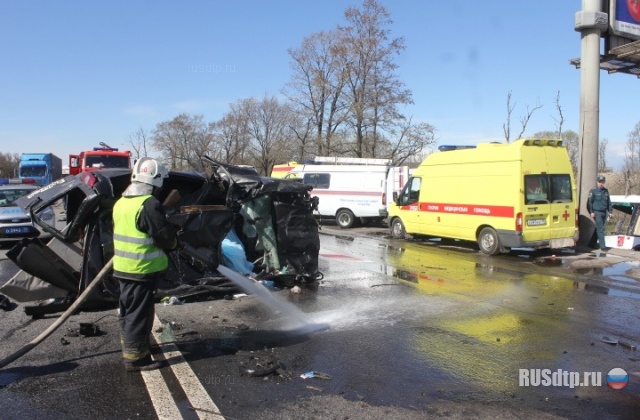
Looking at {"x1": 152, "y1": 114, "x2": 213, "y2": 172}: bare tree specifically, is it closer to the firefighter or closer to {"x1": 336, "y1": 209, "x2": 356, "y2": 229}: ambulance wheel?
{"x1": 336, "y1": 209, "x2": 356, "y2": 229}: ambulance wheel

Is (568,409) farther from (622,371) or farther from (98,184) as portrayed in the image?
(98,184)

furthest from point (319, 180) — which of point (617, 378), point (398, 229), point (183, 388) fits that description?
point (183, 388)

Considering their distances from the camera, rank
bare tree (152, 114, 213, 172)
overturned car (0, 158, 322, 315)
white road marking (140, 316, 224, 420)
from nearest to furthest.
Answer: white road marking (140, 316, 224, 420) < overturned car (0, 158, 322, 315) < bare tree (152, 114, 213, 172)

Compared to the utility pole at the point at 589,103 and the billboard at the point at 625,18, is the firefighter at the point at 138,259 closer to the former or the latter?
the utility pole at the point at 589,103

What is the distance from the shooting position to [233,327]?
19.6 feet

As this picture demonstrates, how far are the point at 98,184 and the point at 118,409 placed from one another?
9.19 feet

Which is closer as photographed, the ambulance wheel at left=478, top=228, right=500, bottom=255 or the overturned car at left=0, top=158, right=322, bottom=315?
the overturned car at left=0, top=158, right=322, bottom=315

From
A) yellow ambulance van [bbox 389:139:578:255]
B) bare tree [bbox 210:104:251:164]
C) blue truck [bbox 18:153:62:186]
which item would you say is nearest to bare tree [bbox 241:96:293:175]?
bare tree [bbox 210:104:251:164]

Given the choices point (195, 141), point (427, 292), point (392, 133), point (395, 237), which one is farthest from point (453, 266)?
point (195, 141)

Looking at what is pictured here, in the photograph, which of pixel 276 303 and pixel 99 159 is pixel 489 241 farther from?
pixel 99 159

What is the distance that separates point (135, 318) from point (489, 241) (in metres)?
9.93

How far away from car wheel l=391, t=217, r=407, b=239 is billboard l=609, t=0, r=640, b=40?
7.94 meters

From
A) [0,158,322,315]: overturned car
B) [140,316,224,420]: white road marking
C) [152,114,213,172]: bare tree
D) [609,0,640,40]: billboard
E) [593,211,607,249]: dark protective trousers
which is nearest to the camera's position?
[140,316,224,420]: white road marking

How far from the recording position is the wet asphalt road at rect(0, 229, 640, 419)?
12.9 feet
